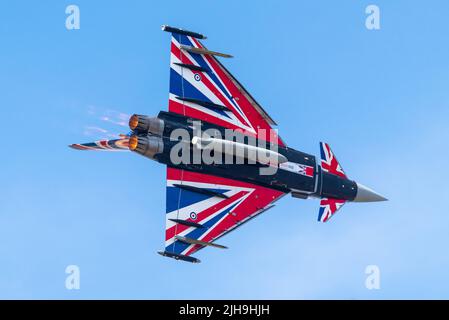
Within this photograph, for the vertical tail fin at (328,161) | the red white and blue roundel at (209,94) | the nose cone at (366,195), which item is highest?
the red white and blue roundel at (209,94)

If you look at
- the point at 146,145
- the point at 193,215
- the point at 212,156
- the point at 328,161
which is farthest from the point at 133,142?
the point at 328,161

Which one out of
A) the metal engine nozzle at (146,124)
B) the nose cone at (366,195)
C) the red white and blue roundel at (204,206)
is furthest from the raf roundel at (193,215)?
the nose cone at (366,195)

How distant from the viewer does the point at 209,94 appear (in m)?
52.5

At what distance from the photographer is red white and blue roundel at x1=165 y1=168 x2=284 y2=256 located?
169ft

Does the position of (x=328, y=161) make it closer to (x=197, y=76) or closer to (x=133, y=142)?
(x=197, y=76)

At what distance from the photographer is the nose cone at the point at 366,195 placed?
5534 centimetres

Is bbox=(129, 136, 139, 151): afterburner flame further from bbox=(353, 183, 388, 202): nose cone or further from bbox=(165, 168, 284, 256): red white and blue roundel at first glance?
bbox=(353, 183, 388, 202): nose cone

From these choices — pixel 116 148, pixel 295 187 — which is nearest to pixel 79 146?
pixel 116 148

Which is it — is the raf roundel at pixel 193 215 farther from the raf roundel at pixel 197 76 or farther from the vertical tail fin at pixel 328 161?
the vertical tail fin at pixel 328 161

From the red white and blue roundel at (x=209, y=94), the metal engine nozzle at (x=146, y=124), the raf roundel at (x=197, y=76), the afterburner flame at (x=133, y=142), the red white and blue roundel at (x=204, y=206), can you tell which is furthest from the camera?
the raf roundel at (x=197, y=76)

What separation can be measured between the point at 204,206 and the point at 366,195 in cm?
848

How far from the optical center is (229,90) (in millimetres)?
53062

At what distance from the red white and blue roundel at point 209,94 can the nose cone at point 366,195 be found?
16.5 ft

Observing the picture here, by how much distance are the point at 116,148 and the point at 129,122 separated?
220 centimetres
